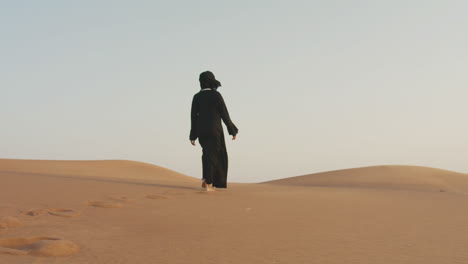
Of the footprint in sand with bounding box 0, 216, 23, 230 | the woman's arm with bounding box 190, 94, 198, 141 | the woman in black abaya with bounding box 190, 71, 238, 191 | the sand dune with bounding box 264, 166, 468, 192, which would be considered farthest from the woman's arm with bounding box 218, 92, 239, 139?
the sand dune with bounding box 264, 166, 468, 192

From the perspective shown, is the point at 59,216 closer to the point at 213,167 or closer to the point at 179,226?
the point at 179,226

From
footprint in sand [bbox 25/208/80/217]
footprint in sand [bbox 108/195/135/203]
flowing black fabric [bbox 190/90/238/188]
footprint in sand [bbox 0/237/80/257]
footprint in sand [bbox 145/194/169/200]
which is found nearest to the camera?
footprint in sand [bbox 0/237/80/257]

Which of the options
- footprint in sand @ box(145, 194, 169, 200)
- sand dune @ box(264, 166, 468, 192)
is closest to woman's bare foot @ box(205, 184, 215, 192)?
footprint in sand @ box(145, 194, 169, 200)

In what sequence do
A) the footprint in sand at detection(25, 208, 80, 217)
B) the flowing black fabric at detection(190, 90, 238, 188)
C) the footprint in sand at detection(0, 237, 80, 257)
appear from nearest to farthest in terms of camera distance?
the footprint in sand at detection(0, 237, 80, 257)
the footprint in sand at detection(25, 208, 80, 217)
the flowing black fabric at detection(190, 90, 238, 188)

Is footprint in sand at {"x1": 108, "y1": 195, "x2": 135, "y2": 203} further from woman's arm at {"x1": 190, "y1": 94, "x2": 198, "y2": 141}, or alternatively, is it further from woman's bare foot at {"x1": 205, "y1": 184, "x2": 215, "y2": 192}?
woman's arm at {"x1": 190, "y1": 94, "x2": 198, "y2": 141}

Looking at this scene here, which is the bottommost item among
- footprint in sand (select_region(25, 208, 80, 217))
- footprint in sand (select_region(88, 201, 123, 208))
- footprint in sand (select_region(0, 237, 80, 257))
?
footprint in sand (select_region(0, 237, 80, 257))

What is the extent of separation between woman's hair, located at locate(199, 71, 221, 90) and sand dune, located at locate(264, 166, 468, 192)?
8141mm

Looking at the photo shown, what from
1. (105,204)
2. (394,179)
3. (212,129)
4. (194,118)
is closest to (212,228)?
(105,204)

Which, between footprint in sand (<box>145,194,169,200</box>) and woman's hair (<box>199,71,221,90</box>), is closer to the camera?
footprint in sand (<box>145,194,169,200</box>)

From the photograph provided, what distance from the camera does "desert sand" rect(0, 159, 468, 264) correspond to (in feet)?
9.64

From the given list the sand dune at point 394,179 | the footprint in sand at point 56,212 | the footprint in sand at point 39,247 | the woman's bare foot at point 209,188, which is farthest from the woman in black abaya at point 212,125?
the sand dune at point 394,179

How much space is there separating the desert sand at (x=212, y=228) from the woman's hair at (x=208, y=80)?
2134mm

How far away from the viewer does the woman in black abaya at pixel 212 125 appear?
26.6ft

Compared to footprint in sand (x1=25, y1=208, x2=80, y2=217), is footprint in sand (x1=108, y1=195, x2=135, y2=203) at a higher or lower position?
higher
